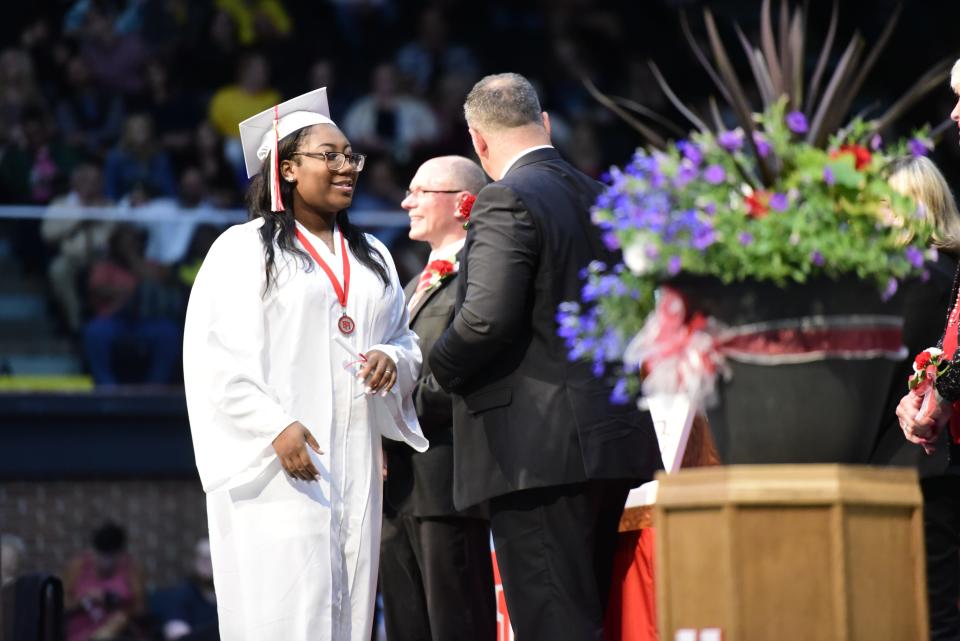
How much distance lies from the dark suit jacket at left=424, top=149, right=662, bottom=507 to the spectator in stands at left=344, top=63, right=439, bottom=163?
24.5 feet

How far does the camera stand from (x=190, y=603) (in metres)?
9.04

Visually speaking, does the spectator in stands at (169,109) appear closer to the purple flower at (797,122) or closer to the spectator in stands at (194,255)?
the spectator in stands at (194,255)

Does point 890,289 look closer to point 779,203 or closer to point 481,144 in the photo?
point 779,203

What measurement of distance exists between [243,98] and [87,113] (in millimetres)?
1067

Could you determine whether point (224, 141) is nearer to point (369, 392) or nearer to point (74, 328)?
point (74, 328)

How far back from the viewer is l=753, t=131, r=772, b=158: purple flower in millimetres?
3197

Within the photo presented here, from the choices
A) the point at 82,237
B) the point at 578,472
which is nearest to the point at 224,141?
the point at 82,237

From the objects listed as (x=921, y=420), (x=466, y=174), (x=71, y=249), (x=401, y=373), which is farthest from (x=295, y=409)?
(x=71, y=249)

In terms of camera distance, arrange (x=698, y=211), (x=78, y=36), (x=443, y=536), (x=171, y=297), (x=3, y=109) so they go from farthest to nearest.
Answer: (x=78, y=36)
(x=3, y=109)
(x=171, y=297)
(x=443, y=536)
(x=698, y=211)

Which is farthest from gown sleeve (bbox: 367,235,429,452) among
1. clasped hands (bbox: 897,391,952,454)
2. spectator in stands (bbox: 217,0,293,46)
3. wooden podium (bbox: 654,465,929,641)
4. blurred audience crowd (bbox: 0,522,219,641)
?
spectator in stands (bbox: 217,0,293,46)

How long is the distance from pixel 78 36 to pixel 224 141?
4.57 feet

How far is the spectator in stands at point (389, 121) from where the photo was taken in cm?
1201

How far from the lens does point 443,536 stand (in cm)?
519

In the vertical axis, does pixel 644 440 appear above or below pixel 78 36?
below
